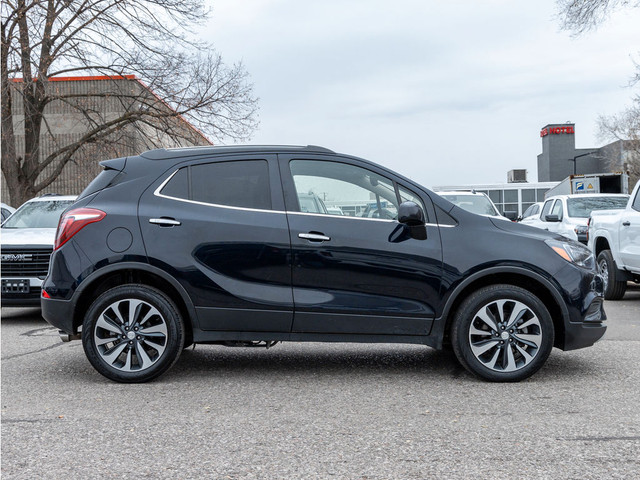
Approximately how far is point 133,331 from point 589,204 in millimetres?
12642

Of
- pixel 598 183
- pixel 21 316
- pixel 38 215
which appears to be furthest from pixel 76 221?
pixel 598 183

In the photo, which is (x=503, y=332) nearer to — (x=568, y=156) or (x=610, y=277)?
(x=610, y=277)

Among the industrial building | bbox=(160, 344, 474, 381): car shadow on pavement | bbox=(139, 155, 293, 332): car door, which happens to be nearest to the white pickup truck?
bbox=(160, 344, 474, 381): car shadow on pavement

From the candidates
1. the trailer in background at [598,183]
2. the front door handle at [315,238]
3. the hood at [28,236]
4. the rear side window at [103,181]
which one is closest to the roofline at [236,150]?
the rear side window at [103,181]

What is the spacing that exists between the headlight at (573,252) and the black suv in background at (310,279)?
0.07 ft

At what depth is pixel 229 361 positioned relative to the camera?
6.75m

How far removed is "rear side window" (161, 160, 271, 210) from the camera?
5875 mm

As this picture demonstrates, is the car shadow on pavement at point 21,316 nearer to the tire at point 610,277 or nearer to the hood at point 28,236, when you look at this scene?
the hood at point 28,236

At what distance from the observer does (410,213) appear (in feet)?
18.4

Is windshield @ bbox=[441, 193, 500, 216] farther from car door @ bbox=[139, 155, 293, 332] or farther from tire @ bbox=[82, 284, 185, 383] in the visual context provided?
tire @ bbox=[82, 284, 185, 383]

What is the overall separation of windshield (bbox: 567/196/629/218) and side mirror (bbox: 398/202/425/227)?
11.0m

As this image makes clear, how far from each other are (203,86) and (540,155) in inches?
2892

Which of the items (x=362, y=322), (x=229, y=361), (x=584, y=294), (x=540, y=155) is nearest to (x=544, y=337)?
(x=584, y=294)

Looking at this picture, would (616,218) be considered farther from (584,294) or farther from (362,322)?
(362,322)
